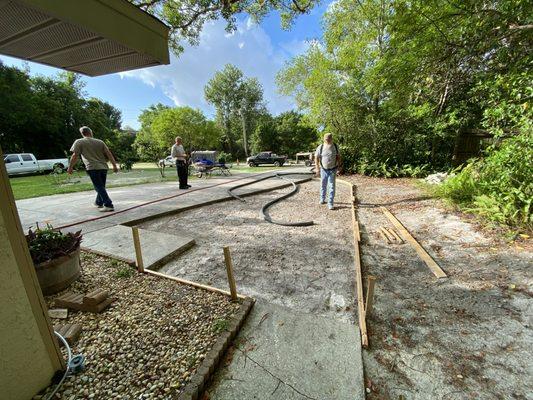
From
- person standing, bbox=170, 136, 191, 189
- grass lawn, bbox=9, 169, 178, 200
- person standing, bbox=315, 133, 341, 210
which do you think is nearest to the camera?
person standing, bbox=315, 133, 341, 210

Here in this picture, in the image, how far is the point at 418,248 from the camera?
347cm


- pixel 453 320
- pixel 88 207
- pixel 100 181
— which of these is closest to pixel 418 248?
pixel 453 320

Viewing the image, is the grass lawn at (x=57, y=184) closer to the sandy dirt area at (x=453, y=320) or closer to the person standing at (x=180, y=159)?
the person standing at (x=180, y=159)

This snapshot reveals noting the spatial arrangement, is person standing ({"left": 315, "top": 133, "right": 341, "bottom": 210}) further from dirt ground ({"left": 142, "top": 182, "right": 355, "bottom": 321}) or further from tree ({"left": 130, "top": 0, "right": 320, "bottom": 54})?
tree ({"left": 130, "top": 0, "right": 320, "bottom": 54})

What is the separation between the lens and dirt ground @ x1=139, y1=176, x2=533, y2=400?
1.65 m

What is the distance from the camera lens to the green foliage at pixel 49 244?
2211 mm

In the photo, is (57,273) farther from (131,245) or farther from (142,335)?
(142,335)

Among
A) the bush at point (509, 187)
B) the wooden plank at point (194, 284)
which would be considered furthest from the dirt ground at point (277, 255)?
the bush at point (509, 187)

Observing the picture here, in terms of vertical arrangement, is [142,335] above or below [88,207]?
below

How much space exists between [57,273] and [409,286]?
3583 mm

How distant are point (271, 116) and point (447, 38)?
32.8 m

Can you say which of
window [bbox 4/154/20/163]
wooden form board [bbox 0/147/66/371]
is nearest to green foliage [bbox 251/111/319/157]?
window [bbox 4/154/20/163]

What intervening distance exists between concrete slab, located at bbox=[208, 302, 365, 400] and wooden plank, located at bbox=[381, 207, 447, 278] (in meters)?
1.60

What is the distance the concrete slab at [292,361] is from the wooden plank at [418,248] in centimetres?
160
